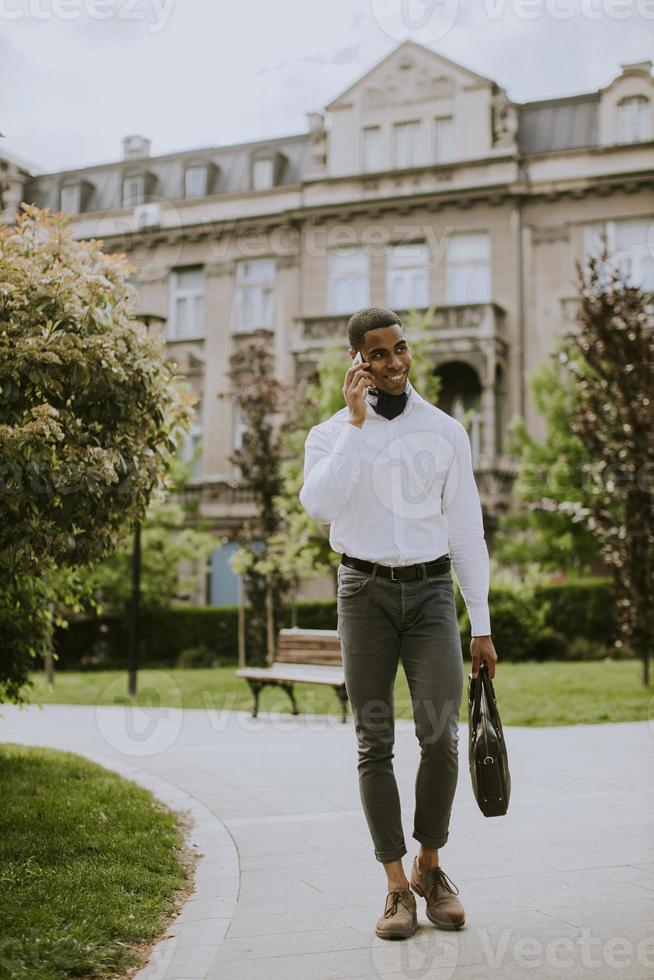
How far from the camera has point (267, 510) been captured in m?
21.0

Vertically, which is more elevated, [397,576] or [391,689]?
[397,576]

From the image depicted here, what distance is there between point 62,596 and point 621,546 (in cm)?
895

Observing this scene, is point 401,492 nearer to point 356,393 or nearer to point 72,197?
point 356,393

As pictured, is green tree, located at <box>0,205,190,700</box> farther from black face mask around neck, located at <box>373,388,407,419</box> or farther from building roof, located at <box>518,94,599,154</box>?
building roof, located at <box>518,94,599,154</box>

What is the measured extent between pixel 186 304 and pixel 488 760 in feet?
98.4

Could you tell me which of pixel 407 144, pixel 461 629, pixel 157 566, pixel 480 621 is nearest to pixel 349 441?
pixel 480 621

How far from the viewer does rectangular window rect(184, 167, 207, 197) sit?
3375cm

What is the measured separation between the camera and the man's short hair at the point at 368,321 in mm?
4305

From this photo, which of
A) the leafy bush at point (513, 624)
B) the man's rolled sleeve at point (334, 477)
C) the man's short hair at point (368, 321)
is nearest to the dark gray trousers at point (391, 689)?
the man's rolled sleeve at point (334, 477)

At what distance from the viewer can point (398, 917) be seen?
13.3 feet

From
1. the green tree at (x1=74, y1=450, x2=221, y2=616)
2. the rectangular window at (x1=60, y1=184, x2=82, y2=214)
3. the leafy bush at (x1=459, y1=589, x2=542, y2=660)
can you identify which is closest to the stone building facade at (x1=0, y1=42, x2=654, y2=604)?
the green tree at (x1=74, y1=450, x2=221, y2=616)

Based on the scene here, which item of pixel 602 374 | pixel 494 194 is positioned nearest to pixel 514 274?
pixel 494 194

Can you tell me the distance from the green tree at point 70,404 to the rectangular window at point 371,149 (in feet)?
81.0

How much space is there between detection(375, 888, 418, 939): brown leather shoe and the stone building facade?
23.4 m
